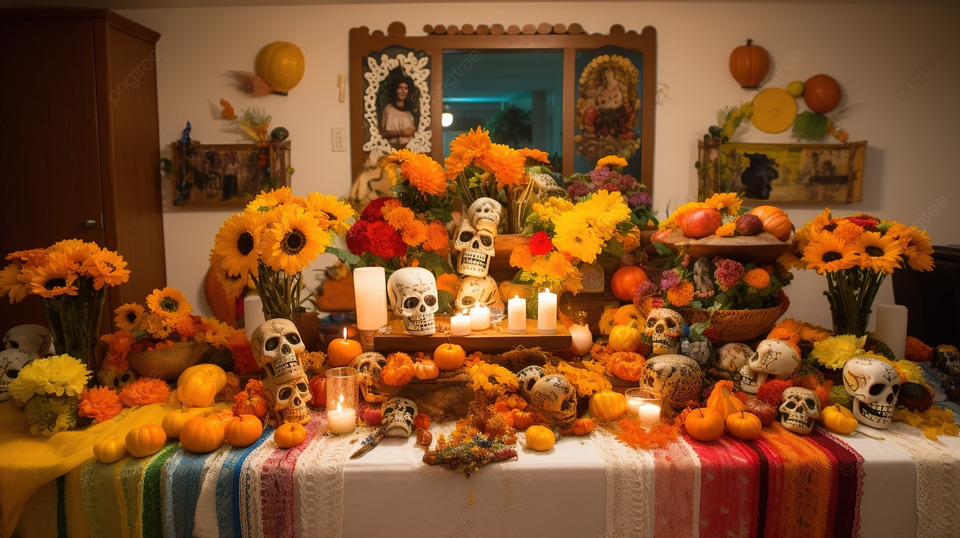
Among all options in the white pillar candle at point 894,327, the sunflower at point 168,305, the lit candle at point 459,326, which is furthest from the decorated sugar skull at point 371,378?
the white pillar candle at point 894,327

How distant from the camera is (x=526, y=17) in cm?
401

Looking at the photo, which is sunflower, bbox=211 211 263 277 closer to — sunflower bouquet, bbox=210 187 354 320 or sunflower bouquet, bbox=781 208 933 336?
sunflower bouquet, bbox=210 187 354 320

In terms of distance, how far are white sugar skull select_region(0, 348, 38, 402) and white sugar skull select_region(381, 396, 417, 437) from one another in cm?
124

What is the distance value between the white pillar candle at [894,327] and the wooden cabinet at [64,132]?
3979mm

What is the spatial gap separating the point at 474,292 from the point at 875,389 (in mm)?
1297

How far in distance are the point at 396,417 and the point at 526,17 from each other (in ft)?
10.2

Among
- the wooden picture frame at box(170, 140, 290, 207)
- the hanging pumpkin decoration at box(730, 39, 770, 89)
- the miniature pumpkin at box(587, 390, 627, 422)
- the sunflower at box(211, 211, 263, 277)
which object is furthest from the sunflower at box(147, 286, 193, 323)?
the hanging pumpkin decoration at box(730, 39, 770, 89)

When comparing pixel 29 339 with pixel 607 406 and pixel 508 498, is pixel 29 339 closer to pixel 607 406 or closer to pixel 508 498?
pixel 508 498

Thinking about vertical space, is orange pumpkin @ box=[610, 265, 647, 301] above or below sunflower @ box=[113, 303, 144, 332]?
above

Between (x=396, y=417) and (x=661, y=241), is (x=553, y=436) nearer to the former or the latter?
(x=396, y=417)

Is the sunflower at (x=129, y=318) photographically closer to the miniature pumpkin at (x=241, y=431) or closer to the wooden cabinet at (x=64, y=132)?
the miniature pumpkin at (x=241, y=431)

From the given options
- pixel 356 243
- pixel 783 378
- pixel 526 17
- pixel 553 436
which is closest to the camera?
pixel 553 436

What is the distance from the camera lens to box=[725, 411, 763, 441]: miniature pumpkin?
5.71 feet

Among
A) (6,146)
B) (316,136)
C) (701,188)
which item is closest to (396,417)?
(316,136)
